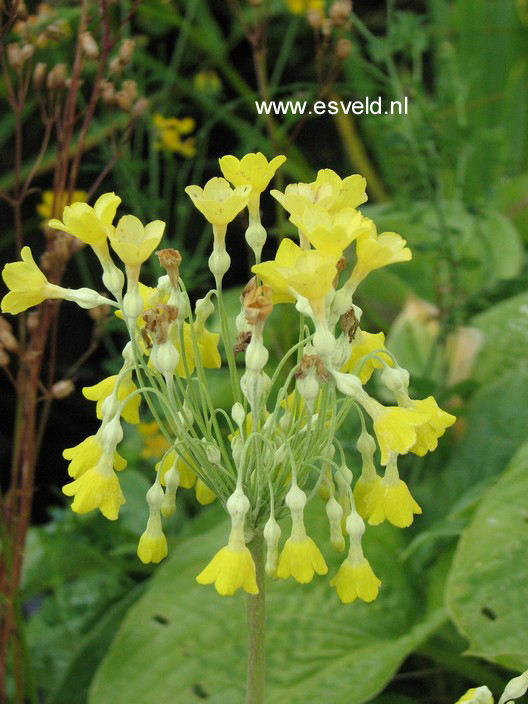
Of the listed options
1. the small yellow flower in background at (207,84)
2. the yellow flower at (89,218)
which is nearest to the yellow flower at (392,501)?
the yellow flower at (89,218)

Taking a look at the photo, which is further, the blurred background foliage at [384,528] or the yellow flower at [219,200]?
the blurred background foliage at [384,528]

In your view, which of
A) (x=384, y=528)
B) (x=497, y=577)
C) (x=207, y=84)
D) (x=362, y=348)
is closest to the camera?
(x=362, y=348)

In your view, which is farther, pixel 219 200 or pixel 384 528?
pixel 384 528

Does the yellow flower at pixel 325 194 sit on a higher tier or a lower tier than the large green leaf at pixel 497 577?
higher

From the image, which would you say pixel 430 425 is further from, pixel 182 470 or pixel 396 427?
pixel 182 470

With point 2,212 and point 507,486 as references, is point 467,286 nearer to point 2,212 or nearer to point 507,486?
point 507,486

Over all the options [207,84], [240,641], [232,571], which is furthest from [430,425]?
[207,84]

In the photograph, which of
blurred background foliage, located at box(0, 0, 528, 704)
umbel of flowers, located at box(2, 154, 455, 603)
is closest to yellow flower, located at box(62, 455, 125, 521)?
umbel of flowers, located at box(2, 154, 455, 603)

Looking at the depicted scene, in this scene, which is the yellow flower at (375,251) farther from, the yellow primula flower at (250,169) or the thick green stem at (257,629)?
the thick green stem at (257,629)
